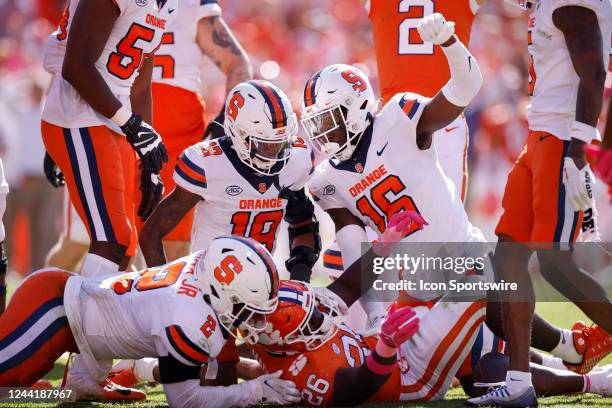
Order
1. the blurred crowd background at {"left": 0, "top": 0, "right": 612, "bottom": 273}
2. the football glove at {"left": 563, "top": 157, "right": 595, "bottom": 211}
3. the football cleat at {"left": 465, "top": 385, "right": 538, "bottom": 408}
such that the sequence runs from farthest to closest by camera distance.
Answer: the blurred crowd background at {"left": 0, "top": 0, "right": 612, "bottom": 273} < the football glove at {"left": 563, "top": 157, "right": 595, "bottom": 211} < the football cleat at {"left": 465, "top": 385, "right": 538, "bottom": 408}

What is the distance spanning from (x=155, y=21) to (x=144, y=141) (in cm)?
63

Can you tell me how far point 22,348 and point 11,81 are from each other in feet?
26.4

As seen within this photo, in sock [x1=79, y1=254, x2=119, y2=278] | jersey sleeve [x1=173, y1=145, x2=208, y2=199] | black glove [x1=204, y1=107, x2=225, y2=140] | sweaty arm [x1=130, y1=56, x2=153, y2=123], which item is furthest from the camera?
black glove [x1=204, y1=107, x2=225, y2=140]

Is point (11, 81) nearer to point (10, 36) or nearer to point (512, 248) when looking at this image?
point (10, 36)

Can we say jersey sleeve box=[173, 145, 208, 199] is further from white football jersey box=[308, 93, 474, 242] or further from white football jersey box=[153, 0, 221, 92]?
white football jersey box=[153, 0, 221, 92]

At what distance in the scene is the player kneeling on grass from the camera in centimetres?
441

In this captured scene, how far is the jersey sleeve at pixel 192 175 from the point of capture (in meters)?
5.31

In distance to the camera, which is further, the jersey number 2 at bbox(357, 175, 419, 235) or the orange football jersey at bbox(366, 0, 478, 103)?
the orange football jersey at bbox(366, 0, 478, 103)

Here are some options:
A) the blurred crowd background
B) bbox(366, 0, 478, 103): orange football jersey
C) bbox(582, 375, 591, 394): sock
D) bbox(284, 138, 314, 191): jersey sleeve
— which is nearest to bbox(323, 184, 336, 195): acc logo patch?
bbox(284, 138, 314, 191): jersey sleeve

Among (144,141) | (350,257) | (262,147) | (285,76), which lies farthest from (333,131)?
(285,76)

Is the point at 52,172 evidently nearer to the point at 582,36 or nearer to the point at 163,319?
the point at 163,319

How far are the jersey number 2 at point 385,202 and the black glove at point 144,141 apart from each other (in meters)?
1.03

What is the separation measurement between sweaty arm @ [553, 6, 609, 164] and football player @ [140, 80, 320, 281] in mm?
1330

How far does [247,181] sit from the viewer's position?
536 cm
